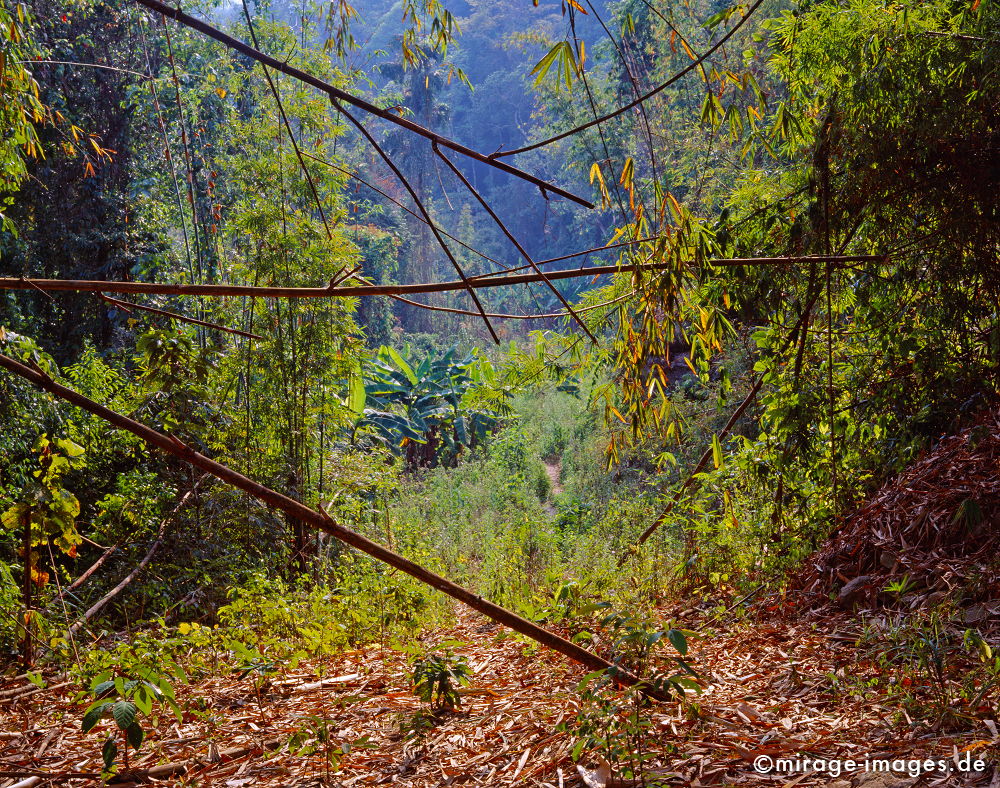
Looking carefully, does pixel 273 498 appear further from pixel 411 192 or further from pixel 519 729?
pixel 519 729

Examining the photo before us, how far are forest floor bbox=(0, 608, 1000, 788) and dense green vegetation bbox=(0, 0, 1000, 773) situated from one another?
145mm

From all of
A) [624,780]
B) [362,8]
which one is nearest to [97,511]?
[624,780]

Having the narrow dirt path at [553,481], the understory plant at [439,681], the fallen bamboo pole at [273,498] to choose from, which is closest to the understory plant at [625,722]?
the fallen bamboo pole at [273,498]

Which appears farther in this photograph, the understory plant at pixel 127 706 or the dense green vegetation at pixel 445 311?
the dense green vegetation at pixel 445 311

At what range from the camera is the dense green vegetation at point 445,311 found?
2.08m

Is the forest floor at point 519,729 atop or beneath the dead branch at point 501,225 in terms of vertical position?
beneath

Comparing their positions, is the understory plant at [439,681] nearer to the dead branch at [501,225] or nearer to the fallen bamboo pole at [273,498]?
the fallen bamboo pole at [273,498]

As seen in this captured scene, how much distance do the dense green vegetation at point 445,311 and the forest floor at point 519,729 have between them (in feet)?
0.47

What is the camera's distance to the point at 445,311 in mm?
2936

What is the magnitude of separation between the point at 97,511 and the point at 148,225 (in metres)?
3.56

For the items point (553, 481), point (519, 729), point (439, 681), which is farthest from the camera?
point (553, 481)

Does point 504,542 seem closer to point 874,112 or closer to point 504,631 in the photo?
point 504,631

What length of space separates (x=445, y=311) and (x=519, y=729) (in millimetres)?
1692

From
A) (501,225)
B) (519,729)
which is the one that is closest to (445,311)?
(519,729)
